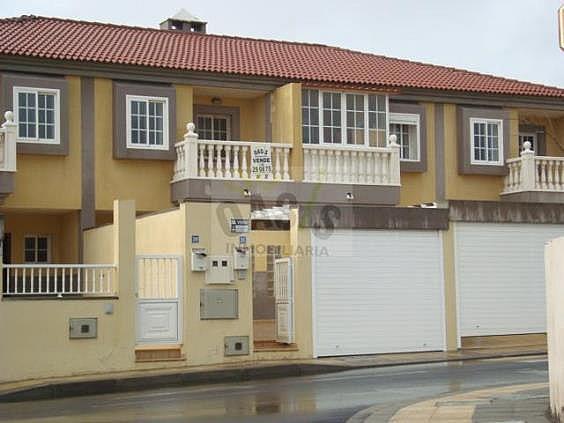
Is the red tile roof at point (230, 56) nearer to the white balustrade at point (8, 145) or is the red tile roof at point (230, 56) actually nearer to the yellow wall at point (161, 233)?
the white balustrade at point (8, 145)

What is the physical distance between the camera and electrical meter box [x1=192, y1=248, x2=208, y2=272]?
21.5 metres

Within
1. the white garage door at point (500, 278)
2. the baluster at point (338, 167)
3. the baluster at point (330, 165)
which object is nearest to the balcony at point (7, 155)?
the baluster at point (330, 165)

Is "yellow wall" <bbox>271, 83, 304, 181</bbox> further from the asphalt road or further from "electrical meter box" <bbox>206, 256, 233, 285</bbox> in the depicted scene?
the asphalt road

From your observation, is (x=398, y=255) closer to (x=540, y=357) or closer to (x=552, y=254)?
(x=540, y=357)

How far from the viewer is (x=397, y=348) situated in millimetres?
23797

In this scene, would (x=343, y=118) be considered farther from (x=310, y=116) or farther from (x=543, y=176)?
(x=543, y=176)

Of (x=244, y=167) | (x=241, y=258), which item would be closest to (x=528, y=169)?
(x=244, y=167)

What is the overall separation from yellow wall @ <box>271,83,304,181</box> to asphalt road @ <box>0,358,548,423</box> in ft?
26.8

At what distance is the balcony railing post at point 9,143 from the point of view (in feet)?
79.8

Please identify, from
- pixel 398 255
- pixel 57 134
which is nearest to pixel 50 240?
pixel 57 134

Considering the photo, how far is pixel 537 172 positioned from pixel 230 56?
9.44m

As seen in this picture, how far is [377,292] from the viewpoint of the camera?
23781 millimetres

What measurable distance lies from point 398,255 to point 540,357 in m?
3.82

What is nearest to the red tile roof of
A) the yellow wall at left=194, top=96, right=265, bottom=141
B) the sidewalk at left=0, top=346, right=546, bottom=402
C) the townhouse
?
the townhouse
